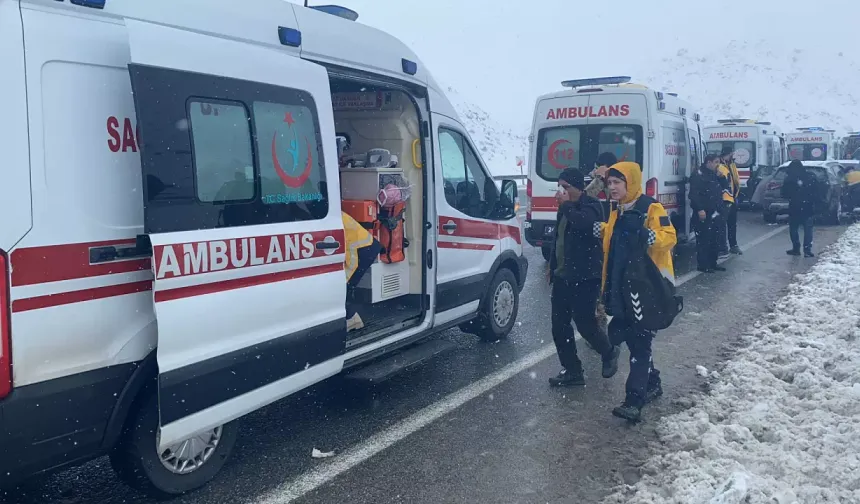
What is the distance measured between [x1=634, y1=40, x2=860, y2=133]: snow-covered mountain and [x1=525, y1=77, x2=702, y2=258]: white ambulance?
155 feet

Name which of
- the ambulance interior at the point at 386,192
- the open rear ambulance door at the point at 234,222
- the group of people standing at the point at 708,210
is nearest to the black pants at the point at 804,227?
the group of people standing at the point at 708,210

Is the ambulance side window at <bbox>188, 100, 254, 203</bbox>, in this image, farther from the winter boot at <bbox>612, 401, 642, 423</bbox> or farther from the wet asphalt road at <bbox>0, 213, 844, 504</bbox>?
the winter boot at <bbox>612, 401, 642, 423</bbox>

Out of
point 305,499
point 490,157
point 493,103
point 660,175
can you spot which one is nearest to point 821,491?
point 305,499

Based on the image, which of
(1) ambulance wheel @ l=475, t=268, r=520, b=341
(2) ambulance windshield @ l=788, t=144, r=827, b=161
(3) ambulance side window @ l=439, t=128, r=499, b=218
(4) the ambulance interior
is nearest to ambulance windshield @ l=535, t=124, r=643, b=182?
(1) ambulance wheel @ l=475, t=268, r=520, b=341

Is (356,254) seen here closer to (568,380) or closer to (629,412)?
(568,380)

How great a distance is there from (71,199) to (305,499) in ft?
6.10

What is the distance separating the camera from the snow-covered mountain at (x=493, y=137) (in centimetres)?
3647

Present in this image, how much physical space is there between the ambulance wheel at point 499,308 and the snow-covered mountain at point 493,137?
88.4 ft

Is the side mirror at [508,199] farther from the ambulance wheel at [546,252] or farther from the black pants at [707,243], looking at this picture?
the black pants at [707,243]

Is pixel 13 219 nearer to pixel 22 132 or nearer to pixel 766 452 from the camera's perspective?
pixel 22 132

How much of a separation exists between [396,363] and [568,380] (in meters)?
1.32

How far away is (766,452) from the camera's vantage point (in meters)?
4.08

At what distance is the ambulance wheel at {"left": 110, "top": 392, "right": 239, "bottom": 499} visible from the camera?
345cm

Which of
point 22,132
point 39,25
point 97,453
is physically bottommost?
point 97,453
